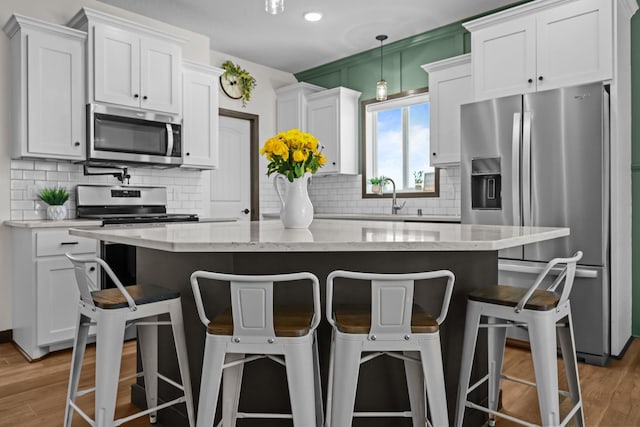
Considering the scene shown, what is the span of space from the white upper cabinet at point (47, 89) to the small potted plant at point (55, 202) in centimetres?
28

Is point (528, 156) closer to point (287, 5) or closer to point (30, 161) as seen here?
point (287, 5)

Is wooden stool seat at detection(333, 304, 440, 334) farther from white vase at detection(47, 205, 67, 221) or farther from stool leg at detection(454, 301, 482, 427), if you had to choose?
white vase at detection(47, 205, 67, 221)

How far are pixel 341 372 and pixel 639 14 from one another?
357 centimetres

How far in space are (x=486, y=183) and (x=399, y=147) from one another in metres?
1.82

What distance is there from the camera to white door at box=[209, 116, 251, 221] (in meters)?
5.23

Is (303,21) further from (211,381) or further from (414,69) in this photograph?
(211,381)

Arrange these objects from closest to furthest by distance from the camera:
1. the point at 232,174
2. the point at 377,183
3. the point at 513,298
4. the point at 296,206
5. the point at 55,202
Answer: the point at 513,298 < the point at 296,206 < the point at 55,202 < the point at 377,183 < the point at 232,174

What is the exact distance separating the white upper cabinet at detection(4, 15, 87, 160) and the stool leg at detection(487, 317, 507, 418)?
127 inches

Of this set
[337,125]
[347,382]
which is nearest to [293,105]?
[337,125]

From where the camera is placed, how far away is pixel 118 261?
3.38 m

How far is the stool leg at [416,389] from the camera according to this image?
5.26 feet

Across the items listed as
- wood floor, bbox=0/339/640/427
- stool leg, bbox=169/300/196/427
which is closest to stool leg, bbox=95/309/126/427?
stool leg, bbox=169/300/196/427

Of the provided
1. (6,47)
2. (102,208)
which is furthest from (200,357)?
(6,47)

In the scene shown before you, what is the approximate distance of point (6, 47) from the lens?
346 cm
